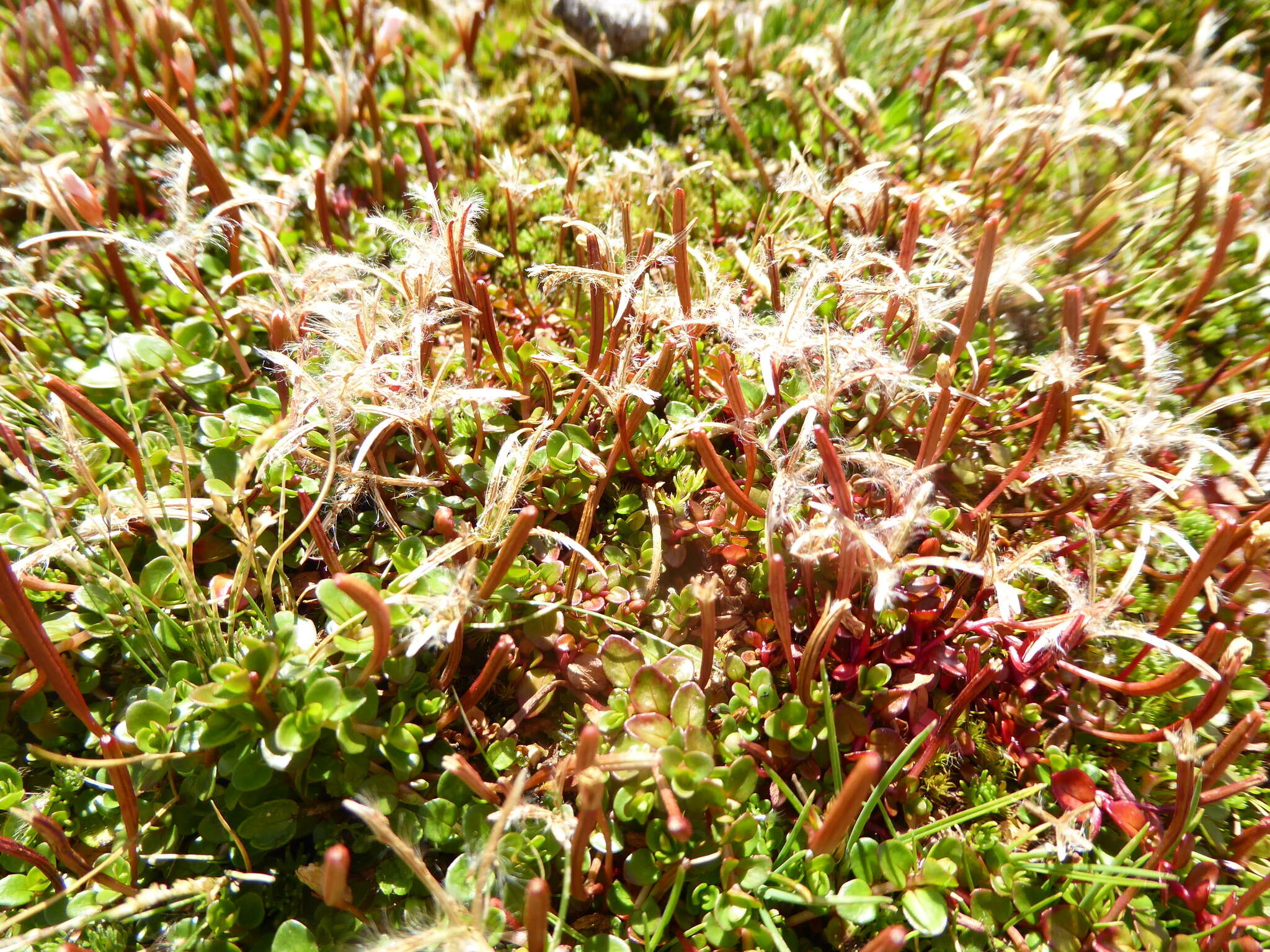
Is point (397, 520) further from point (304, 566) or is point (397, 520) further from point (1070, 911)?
point (1070, 911)

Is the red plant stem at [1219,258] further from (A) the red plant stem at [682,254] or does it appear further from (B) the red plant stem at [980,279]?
(A) the red plant stem at [682,254]

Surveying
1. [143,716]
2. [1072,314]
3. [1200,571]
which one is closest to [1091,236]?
[1072,314]

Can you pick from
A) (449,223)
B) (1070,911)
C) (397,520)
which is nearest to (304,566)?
(397,520)

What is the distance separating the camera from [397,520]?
202 cm

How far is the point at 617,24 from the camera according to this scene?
3133 mm

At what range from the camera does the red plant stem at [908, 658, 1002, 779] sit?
168cm

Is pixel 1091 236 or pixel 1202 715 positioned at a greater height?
pixel 1091 236

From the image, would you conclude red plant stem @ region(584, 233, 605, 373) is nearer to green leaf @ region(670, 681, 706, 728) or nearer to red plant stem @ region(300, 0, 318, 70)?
green leaf @ region(670, 681, 706, 728)

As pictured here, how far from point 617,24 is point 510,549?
8.42 feet

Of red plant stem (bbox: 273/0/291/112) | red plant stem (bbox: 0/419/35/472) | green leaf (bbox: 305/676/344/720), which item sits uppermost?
red plant stem (bbox: 273/0/291/112)

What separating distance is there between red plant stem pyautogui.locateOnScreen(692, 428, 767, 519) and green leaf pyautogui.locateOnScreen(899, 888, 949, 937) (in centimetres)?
82

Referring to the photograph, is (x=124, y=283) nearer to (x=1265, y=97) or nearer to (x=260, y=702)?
(x=260, y=702)

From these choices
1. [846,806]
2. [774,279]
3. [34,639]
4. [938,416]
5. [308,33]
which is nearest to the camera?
[846,806]

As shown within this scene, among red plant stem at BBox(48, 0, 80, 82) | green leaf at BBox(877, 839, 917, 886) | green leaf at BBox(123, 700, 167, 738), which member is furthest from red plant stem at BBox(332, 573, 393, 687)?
red plant stem at BBox(48, 0, 80, 82)
